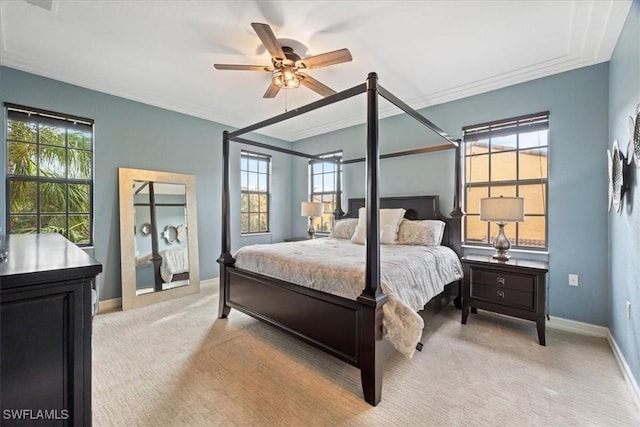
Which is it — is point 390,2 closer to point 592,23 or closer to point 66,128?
point 592,23

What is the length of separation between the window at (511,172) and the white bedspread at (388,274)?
0.84 metres

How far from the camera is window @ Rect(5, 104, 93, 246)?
2.90 m

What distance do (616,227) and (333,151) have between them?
3761 millimetres

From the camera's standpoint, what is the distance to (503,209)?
9.10 feet

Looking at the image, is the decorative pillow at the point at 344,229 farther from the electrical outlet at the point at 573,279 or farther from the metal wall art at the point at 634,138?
the metal wall art at the point at 634,138

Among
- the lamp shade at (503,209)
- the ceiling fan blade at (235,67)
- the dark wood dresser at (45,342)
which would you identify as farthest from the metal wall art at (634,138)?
the dark wood dresser at (45,342)

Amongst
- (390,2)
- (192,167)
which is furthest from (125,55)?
(390,2)

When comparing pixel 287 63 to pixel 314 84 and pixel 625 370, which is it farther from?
pixel 625 370

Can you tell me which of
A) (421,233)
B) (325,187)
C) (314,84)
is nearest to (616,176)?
(421,233)

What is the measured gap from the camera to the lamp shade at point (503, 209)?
8.91 feet

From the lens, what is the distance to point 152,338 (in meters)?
2.65

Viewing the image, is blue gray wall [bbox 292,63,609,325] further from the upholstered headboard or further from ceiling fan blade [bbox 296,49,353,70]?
ceiling fan blade [bbox 296,49,353,70]

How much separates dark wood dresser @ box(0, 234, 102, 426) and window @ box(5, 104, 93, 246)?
108 inches

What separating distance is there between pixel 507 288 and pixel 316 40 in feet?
9.79
